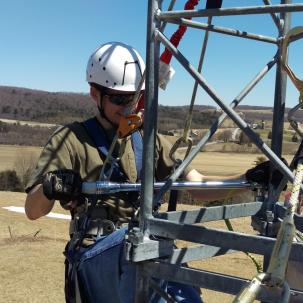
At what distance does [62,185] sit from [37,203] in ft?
1.53

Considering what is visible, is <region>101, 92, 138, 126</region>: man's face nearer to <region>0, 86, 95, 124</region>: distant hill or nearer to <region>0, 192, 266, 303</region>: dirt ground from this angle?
<region>0, 192, 266, 303</region>: dirt ground

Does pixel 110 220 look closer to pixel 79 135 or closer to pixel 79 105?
pixel 79 135

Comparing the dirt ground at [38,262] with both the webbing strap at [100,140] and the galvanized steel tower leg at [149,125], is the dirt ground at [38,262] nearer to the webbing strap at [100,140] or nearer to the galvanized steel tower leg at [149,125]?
the webbing strap at [100,140]

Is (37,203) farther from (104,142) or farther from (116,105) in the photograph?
(116,105)

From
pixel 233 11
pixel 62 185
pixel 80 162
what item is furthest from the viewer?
pixel 80 162

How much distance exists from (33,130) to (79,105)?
20.3 metres

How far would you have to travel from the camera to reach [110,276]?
9.07 ft

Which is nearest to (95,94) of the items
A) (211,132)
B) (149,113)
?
(211,132)

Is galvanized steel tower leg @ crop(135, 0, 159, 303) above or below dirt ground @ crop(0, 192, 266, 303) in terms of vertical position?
Result: above

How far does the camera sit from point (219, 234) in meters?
2.19

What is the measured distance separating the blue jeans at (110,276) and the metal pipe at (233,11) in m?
1.07

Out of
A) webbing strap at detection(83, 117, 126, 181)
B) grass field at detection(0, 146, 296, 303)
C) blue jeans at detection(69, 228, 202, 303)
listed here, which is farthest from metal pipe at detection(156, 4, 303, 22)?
grass field at detection(0, 146, 296, 303)

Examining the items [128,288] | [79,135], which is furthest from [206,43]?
[128,288]

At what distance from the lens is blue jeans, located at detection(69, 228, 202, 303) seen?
2661 mm
